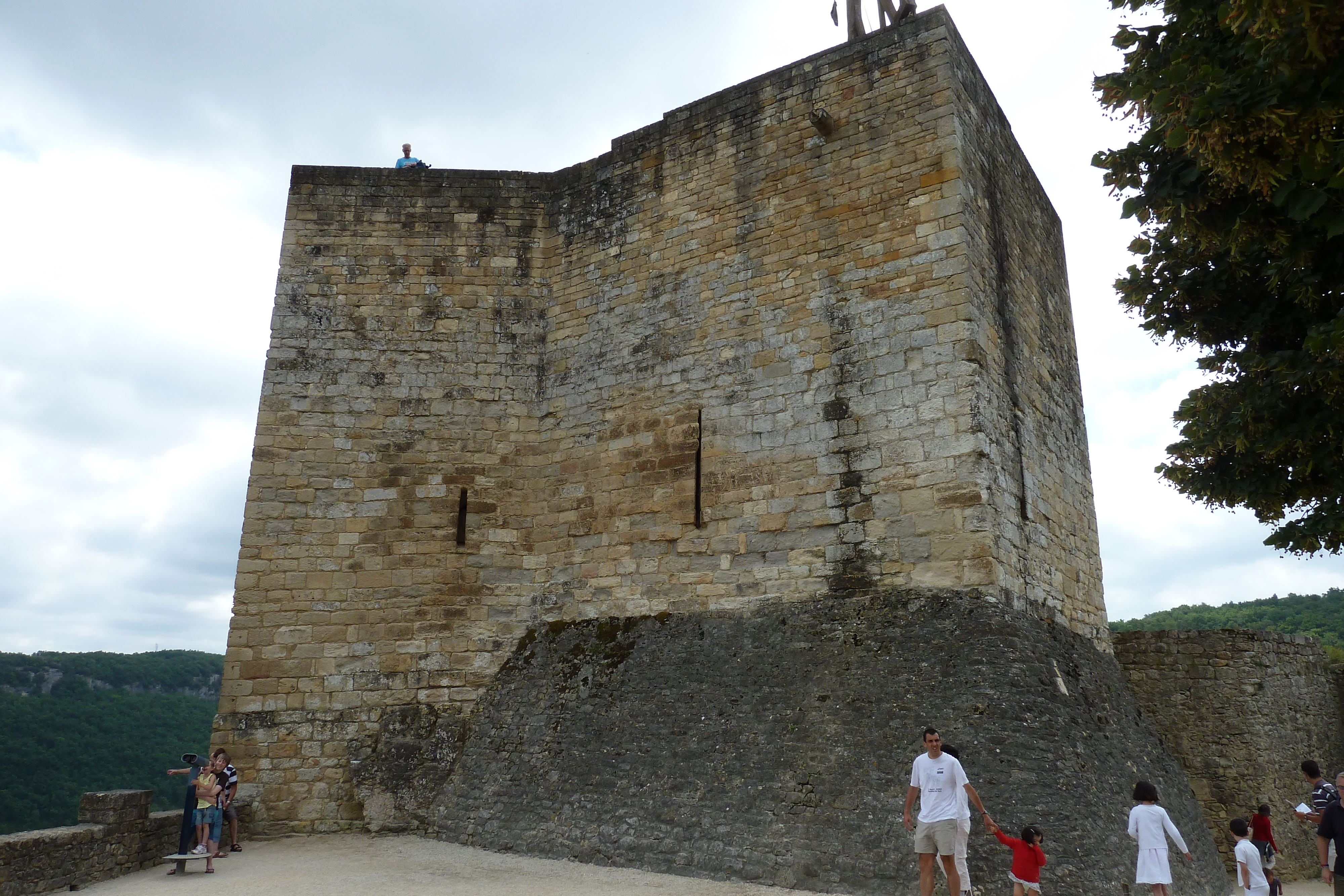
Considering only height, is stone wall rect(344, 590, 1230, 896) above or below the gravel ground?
above

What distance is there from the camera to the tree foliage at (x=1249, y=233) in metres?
3.86

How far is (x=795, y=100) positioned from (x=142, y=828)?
8.54 m

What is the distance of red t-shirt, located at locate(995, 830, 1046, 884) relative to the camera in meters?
5.30

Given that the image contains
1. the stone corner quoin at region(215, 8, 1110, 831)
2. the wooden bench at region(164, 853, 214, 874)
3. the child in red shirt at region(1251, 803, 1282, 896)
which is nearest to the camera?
the wooden bench at region(164, 853, 214, 874)

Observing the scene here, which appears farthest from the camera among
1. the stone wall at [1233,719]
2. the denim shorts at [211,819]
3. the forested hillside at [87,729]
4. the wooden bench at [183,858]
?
the forested hillside at [87,729]

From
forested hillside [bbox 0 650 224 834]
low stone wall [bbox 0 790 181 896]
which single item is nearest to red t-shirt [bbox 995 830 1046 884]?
low stone wall [bbox 0 790 181 896]

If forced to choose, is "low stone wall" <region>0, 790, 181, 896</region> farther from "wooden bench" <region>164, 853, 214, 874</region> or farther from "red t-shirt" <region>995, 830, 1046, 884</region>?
"red t-shirt" <region>995, 830, 1046, 884</region>

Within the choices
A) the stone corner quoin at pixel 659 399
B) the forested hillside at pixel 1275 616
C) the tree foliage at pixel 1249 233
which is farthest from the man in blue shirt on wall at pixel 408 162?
the forested hillside at pixel 1275 616

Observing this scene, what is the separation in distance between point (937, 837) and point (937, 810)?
15 centimetres

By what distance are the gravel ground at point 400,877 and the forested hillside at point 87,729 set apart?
12.4 metres

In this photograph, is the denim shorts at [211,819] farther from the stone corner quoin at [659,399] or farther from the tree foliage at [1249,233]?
the tree foliage at [1249,233]

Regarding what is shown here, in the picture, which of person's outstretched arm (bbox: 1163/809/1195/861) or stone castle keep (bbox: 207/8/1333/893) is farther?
stone castle keep (bbox: 207/8/1333/893)

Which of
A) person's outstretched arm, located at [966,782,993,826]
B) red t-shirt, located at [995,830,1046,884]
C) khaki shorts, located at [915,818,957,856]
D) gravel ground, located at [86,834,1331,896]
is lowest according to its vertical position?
gravel ground, located at [86,834,1331,896]

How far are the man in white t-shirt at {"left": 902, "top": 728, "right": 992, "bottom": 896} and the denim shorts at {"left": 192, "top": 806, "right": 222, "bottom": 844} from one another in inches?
215
